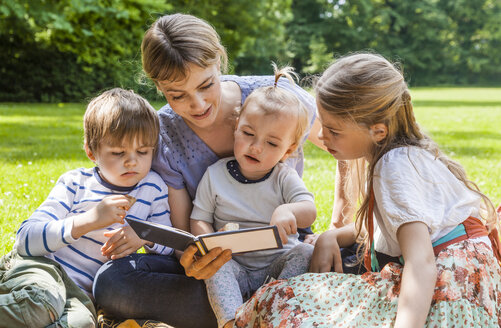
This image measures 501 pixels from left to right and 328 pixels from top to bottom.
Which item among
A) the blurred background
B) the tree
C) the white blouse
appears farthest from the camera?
the tree

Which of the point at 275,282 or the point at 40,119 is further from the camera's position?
the point at 40,119

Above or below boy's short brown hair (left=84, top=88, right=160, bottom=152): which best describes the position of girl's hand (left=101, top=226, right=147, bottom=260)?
below

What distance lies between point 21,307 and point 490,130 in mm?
9509

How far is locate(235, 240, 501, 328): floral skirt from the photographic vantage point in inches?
71.3

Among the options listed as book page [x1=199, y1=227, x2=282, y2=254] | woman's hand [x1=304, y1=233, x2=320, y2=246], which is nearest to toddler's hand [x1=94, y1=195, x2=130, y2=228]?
book page [x1=199, y1=227, x2=282, y2=254]

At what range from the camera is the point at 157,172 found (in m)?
2.71

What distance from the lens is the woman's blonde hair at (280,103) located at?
2502mm

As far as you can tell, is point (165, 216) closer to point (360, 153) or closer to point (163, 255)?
point (163, 255)

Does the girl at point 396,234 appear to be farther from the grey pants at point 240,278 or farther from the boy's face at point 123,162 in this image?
the boy's face at point 123,162

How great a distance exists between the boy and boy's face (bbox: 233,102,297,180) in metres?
0.44

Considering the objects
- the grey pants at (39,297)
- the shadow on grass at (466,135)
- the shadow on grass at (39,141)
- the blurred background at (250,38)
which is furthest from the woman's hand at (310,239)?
the shadow on grass at (466,135)

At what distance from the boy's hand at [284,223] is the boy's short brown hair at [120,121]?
754 millimetres

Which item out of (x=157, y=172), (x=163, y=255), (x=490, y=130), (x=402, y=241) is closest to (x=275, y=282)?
(x=402, y=241)

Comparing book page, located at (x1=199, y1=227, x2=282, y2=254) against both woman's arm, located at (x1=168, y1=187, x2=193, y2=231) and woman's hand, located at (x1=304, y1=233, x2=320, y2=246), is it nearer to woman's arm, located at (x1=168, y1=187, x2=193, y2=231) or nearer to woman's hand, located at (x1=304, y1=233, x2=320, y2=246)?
woman's arm, located at (x1=168, y1=187, x2=193, y2=231)
